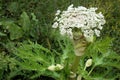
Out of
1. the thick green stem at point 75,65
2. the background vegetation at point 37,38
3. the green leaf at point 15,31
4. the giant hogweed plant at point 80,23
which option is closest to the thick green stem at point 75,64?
the thick green stem at point 75,65

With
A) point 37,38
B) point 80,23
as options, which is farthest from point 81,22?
point 37,38

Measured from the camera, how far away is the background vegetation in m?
3.16

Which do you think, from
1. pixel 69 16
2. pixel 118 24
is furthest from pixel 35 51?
pixel 118 24

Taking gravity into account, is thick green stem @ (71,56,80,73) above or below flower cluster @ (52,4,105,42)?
below

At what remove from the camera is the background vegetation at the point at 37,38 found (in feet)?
10.4

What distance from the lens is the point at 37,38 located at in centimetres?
365

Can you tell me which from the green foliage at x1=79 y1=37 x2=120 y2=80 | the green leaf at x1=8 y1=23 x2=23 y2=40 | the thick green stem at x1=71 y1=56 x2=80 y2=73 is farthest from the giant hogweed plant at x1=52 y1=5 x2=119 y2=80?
the green leaf at x1=8 y1=23 x2=23 y2=40

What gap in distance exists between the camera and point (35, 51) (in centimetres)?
320

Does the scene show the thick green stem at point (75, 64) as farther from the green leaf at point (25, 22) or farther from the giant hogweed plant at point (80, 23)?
the green leaf at point (25, 22)

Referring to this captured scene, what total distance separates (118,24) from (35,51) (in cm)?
124

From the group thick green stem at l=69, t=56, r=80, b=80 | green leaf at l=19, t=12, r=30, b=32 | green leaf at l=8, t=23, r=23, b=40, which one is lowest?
thick green stem at l=69, t=56, r=80, b=80

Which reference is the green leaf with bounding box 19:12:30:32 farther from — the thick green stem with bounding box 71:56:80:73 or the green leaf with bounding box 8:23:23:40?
the thick green stem with bounding box 71:56:80:73

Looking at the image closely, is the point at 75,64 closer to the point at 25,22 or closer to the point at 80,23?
the point at 80,23

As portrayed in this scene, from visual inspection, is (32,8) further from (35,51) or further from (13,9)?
(35,51)
